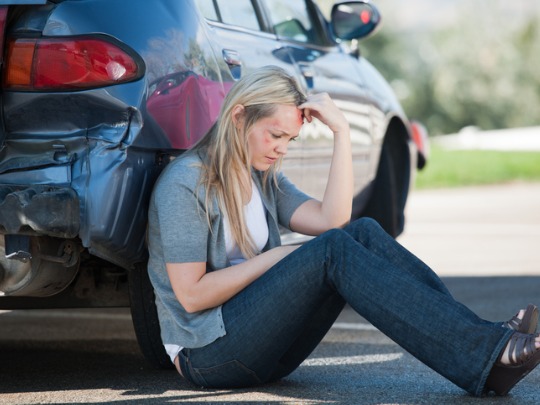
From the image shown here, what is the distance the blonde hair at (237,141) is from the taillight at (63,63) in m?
0.36

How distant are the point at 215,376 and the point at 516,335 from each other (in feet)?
3.21

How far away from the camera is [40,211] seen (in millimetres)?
3479

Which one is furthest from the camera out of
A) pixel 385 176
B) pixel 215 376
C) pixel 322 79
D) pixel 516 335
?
pixel 385 176

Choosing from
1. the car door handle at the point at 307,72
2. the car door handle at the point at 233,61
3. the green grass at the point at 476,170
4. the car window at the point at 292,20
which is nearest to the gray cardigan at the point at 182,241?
the car door handle at the point at 233,61

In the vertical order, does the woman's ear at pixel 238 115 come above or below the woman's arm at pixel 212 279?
above

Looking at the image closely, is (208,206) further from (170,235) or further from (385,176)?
(385,176)

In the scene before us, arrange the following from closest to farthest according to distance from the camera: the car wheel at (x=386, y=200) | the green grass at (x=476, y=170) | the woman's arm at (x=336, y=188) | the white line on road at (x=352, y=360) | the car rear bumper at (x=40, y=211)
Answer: the car rear bumper at (x=40, y=211), the woman's arm at (x=336, y=188), the white line on road at (x=352, y=360), the car wheel at (x=386, y=200), the green grass at (x=476, y=170)

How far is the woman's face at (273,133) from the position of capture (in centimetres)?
379

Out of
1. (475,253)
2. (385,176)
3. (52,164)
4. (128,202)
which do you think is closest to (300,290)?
(128,202)

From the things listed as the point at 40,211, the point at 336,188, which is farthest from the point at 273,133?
the point at 40,211

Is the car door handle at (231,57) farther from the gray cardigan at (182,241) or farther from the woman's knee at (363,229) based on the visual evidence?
the woman's knee at (363,229)

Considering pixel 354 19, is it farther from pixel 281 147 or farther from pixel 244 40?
pixel 281 147

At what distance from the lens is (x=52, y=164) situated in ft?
11.8

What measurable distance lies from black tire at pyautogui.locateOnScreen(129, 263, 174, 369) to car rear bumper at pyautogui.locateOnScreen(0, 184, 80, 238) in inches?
23.1
